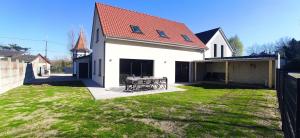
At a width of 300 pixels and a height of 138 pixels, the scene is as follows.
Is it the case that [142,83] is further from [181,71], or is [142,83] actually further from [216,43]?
[216,43]

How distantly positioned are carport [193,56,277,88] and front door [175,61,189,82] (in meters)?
0.94

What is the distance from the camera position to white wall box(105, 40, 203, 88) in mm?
13062

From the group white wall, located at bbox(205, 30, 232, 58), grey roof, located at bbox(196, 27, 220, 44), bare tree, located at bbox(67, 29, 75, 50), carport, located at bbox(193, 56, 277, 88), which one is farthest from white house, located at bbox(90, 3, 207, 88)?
bare tree, located at bbox(67, 29, 75, 50)

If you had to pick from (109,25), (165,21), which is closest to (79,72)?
(109,25)

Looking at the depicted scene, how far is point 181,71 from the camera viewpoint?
1792cm

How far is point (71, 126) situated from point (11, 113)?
2836mm

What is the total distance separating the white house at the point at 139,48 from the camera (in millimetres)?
13234

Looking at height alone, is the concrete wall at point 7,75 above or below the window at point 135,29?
below

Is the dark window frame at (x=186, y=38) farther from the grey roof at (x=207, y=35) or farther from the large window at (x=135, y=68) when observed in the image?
the large window at (x=135, y=68)

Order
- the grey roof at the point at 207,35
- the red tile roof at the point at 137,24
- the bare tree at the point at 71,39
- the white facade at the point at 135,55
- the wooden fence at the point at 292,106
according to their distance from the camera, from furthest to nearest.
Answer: the bare tree at the point at 71,39
the grey roof at the point at 207,35
the red tile roof at the point at 137,24
the white facade at the point at 135,55
the wooden fence at the point at 292,106

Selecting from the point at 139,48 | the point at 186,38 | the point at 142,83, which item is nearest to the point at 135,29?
the point at 139,48

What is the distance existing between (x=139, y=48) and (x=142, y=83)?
385cm

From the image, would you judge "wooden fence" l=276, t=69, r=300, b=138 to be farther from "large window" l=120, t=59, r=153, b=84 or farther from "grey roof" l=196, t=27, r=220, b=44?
"grey roof" l=196, t=27, r=220, b=44

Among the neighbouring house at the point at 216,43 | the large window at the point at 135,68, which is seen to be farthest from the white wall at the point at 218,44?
the large window at the point at 135,68
